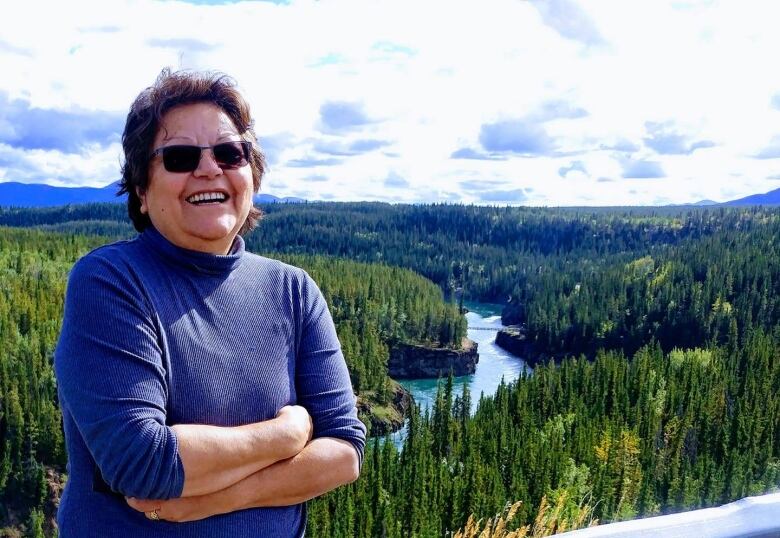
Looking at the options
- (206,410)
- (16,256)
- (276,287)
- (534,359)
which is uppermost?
(276,287)

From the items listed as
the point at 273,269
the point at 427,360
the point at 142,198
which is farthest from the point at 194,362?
the point at 427,360

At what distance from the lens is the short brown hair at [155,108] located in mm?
5281

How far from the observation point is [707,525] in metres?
4.28

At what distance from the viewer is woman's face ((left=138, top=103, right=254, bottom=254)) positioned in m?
5.21

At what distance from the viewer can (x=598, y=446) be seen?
75500 millimetres

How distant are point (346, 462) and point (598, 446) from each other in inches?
2935

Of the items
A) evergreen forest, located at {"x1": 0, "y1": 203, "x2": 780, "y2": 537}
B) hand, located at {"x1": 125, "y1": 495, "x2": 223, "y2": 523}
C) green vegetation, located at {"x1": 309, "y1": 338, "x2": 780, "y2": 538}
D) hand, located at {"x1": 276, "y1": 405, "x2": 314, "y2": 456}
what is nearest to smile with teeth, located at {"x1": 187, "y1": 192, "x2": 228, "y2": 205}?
hand, located at {"x1": 276, "y1": 405, "x2": 314, "y2": 456}

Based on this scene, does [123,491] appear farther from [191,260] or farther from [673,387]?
[673,387]

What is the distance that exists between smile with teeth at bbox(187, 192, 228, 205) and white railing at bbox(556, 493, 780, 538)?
310 centimetres

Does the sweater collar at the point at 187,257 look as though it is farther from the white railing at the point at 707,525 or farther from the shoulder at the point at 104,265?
the white railing at the point at 707,525

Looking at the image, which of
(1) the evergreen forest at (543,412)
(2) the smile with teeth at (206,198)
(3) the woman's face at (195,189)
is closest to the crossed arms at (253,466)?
(3) the woman's face at (195,189)

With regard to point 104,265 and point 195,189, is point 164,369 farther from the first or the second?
point 195,189

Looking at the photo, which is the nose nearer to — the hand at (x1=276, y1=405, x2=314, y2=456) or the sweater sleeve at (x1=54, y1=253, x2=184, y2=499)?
the sweater sleeve at (x1=54, y1=253, x2=184, y2=499)

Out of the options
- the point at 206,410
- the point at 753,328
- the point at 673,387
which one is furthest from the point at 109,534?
the point at 753,328
